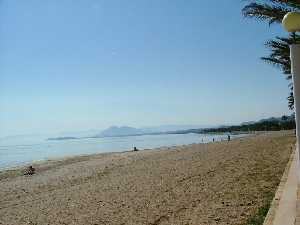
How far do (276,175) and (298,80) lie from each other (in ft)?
22.5

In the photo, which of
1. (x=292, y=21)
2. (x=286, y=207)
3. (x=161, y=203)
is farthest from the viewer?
(x=161, y=203)

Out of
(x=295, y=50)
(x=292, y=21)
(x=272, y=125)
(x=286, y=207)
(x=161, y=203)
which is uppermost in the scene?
(x=272, y=125)

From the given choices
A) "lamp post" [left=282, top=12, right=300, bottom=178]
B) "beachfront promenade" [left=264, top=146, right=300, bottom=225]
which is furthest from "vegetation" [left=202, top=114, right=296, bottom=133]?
"lamp post" [left=282, top=12, right=300, bottom=178]

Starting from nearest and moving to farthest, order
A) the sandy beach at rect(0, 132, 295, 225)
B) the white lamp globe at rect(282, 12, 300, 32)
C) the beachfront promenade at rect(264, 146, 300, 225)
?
1. the white lamp globe at rect(282, 12, 300, 32)
2. the beachfront promenade at rect(264, 146, 300, 225)
3. the sandy beach at rect(0, 132, 295, 225)

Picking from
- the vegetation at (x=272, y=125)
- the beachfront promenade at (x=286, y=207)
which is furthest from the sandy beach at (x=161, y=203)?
the vegetation at (x=272, y=125)

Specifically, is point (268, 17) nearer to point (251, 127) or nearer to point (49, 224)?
point (49, 224)

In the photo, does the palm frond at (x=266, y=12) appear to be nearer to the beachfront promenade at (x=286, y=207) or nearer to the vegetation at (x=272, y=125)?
the beachfront promenade at (x=286, y=207)

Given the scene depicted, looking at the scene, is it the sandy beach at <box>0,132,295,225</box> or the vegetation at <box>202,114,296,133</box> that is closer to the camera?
the sandy beach at <box>0,132,295,225</box>

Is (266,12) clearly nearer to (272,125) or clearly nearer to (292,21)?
(292,21)

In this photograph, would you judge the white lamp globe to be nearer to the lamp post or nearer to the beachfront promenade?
the lamp post

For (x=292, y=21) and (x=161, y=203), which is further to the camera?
(x=161, y=203)

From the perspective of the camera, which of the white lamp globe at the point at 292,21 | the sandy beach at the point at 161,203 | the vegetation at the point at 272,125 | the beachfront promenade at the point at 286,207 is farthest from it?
the vegetation at the point at 272,125

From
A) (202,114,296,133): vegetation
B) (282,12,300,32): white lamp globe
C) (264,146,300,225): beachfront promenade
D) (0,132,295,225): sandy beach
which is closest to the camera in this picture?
(282,12,300,32): white lamp globe

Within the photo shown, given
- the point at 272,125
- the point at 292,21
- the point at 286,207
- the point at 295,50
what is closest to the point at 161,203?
the point at 286,207
